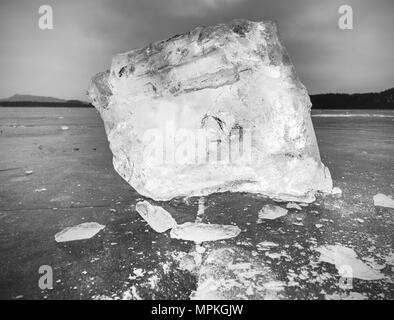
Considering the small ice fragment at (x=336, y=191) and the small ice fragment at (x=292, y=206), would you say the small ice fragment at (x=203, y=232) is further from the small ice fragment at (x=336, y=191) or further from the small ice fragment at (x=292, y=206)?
the small ice fragment at (x=336, y=191)

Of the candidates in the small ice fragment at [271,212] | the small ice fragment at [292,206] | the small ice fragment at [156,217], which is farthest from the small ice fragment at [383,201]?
the small ice fragment at [156,217]

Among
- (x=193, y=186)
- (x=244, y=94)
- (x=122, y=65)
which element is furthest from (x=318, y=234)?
(x=122, y=65)

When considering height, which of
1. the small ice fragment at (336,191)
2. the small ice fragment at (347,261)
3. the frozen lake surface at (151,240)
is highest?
the small ice fragment at (336,191)

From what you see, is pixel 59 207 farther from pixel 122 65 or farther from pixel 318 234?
pixel 318 234

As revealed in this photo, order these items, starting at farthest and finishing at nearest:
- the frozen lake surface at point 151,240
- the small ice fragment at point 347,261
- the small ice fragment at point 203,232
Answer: the small ice fragment at point 203,232 < the small ice fragment at point 347,261 < the frozen lake surface at point 151,240

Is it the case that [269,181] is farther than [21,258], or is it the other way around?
[269,181]

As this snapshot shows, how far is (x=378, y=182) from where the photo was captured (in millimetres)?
3945

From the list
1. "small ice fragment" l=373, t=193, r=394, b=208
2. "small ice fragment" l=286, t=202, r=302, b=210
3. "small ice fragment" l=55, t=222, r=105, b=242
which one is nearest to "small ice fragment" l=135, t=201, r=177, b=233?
"small ice fragment" l=55, t=222, r=105, b=242

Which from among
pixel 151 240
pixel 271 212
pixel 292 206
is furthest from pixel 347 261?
pixel 151 240

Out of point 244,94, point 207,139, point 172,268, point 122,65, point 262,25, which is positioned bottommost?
point 172,268

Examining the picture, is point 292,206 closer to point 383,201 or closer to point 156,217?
point 383,201

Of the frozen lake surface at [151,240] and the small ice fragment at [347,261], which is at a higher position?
the frozen lake surface at [151,240]

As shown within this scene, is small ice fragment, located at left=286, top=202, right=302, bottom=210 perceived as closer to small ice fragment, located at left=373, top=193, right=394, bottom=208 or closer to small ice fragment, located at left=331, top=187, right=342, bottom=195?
small ice fragment, located at left=331, top=187, right=342, bottom=195

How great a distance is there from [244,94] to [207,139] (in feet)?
2.36
